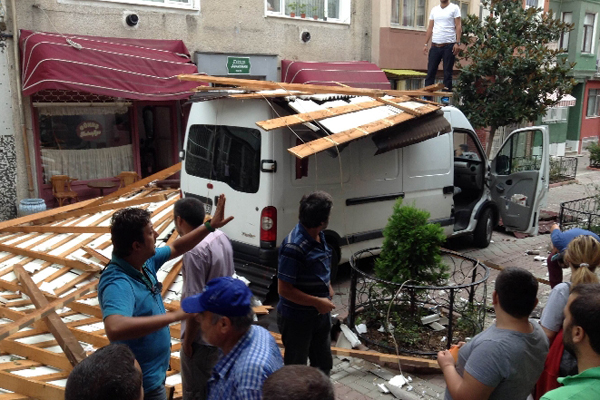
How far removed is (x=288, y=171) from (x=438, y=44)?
627 centimetres

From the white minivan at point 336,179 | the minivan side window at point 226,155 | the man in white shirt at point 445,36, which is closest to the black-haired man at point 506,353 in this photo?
the white minivan at point 336,179

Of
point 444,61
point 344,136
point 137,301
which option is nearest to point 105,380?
point 137,301

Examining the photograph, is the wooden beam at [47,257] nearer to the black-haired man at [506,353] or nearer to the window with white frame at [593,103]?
the black-haired man at [506,353]

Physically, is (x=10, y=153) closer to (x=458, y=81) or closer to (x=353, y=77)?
(x=353, y=77)

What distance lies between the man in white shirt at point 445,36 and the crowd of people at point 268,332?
24.7 ft

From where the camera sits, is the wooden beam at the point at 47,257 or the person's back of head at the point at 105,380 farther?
the wooden beam at the point at 47,257

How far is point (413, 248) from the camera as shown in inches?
211

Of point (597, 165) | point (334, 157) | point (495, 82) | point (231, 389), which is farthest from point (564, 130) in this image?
point (231, 389)

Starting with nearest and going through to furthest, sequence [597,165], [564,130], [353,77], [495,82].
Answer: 1. [495,82]
2. [353,77]
3. [597,165]
4. [564,130]

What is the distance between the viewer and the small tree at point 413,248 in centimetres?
533

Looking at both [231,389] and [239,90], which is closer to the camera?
[231,389]

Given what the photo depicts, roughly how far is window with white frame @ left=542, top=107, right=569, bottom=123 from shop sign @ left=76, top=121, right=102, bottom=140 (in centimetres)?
1994

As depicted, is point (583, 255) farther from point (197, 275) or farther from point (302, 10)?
point (302, 10)

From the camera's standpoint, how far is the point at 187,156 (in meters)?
7.18
